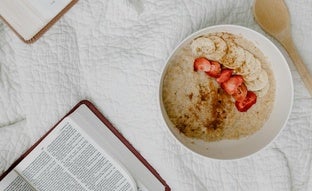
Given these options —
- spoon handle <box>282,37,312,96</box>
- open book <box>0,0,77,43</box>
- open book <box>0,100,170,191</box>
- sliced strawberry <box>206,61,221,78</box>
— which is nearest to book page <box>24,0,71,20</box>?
open book <box>0,0,77,43</box>

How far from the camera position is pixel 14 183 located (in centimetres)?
84

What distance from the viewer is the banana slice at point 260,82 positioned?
786mm

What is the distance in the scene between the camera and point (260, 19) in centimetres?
80

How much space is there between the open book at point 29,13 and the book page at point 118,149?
0.16 metres

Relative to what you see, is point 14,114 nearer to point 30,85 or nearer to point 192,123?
point 30,85

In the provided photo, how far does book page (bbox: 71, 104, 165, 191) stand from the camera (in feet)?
→ 2.74

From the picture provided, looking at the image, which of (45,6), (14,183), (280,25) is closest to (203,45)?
(280,25)

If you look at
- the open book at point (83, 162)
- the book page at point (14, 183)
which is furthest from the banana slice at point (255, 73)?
the book page at point (14, 183)

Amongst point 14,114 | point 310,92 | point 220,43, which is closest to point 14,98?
point 14,114

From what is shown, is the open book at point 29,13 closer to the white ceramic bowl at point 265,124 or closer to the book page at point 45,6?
the book page at point 45,6

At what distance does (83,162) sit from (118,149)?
0.07 metres

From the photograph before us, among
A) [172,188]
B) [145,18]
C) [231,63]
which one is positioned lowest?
[172,188]

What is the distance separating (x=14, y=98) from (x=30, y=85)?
0.13 feet

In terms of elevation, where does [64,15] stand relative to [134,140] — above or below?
above
